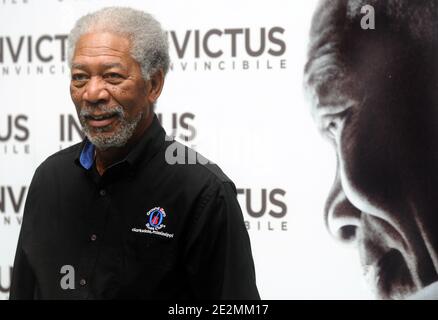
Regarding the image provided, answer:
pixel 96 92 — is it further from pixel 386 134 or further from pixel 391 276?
pixel 391 276

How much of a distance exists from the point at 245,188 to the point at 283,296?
405 millimetres

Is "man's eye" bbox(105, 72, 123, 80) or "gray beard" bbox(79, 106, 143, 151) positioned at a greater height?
"man's eye" bbox(105, 72, 123, 80)

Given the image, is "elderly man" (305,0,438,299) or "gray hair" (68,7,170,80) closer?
"gray hair" (68,7,170,80)

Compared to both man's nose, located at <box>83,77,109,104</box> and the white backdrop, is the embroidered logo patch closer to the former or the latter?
man's nose, located at <box>83,77,109,104</box>

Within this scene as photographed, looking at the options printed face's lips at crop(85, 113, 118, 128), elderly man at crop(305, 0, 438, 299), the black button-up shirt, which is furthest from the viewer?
elderly man at crop(305, 0, 438, 299)

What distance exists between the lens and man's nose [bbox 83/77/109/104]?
144 cm

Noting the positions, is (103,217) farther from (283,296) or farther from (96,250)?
(283,296)

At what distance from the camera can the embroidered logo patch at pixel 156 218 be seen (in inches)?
54.7

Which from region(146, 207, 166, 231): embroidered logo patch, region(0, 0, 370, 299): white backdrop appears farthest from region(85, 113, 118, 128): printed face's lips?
region(0, 0, 370, 299): white backdrop

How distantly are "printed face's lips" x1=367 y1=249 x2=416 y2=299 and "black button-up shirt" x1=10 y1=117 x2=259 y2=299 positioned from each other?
946 mm

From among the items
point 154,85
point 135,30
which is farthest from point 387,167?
point 135,30

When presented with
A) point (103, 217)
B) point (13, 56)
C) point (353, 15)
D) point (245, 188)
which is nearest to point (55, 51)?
point (13, 56)

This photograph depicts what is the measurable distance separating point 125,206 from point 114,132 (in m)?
0.16

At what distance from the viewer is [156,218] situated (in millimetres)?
1400
